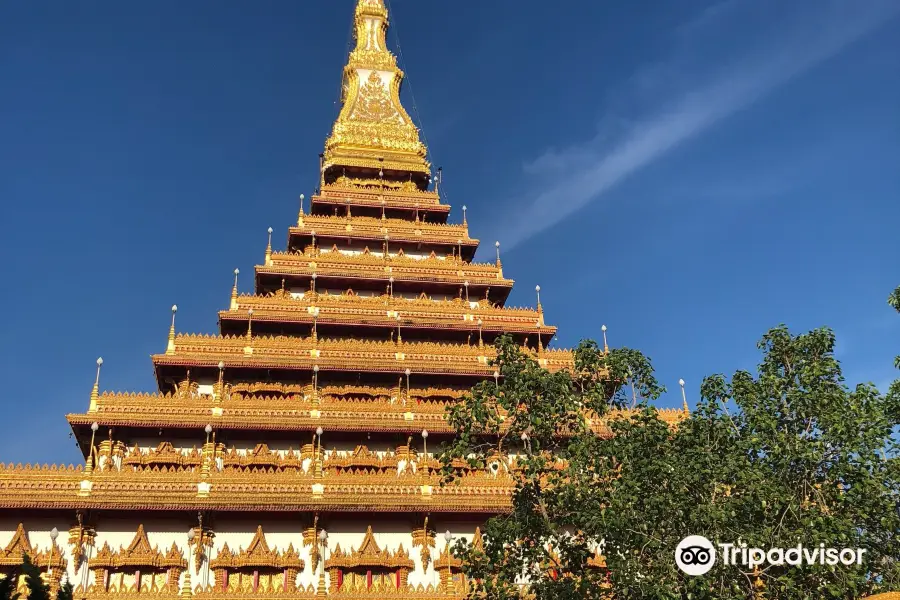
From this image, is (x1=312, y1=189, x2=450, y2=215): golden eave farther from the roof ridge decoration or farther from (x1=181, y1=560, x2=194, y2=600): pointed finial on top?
the roof ridge decoration

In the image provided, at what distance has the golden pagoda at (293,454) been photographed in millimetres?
33125

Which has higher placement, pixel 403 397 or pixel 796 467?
pixel 403 397

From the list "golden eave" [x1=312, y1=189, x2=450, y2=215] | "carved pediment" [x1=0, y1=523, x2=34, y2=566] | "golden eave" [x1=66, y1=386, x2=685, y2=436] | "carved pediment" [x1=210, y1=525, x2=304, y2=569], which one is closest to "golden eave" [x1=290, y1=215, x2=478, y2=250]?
"golden eave" [x1=312, y1=189, x2=450, y2=215]

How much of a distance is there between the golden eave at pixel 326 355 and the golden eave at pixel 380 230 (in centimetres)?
981

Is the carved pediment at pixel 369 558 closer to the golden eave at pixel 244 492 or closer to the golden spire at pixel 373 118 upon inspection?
the golden eave at pixel 244 492

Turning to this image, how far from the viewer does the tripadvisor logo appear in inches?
813

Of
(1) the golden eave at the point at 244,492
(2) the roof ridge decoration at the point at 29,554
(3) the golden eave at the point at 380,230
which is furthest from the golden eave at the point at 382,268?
(2) the roof ridge decoration at the point at 29,554

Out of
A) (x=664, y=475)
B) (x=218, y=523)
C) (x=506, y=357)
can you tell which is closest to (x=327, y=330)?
(x=218, y=523)

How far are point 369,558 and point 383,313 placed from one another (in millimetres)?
14366

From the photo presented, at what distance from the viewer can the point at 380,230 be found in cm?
5166

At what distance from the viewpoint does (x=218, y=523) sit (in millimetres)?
34562

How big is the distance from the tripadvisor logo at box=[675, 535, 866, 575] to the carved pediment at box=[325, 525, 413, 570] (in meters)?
16.4

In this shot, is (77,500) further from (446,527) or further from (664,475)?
(664,475)

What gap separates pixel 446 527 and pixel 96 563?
47.2 ft
